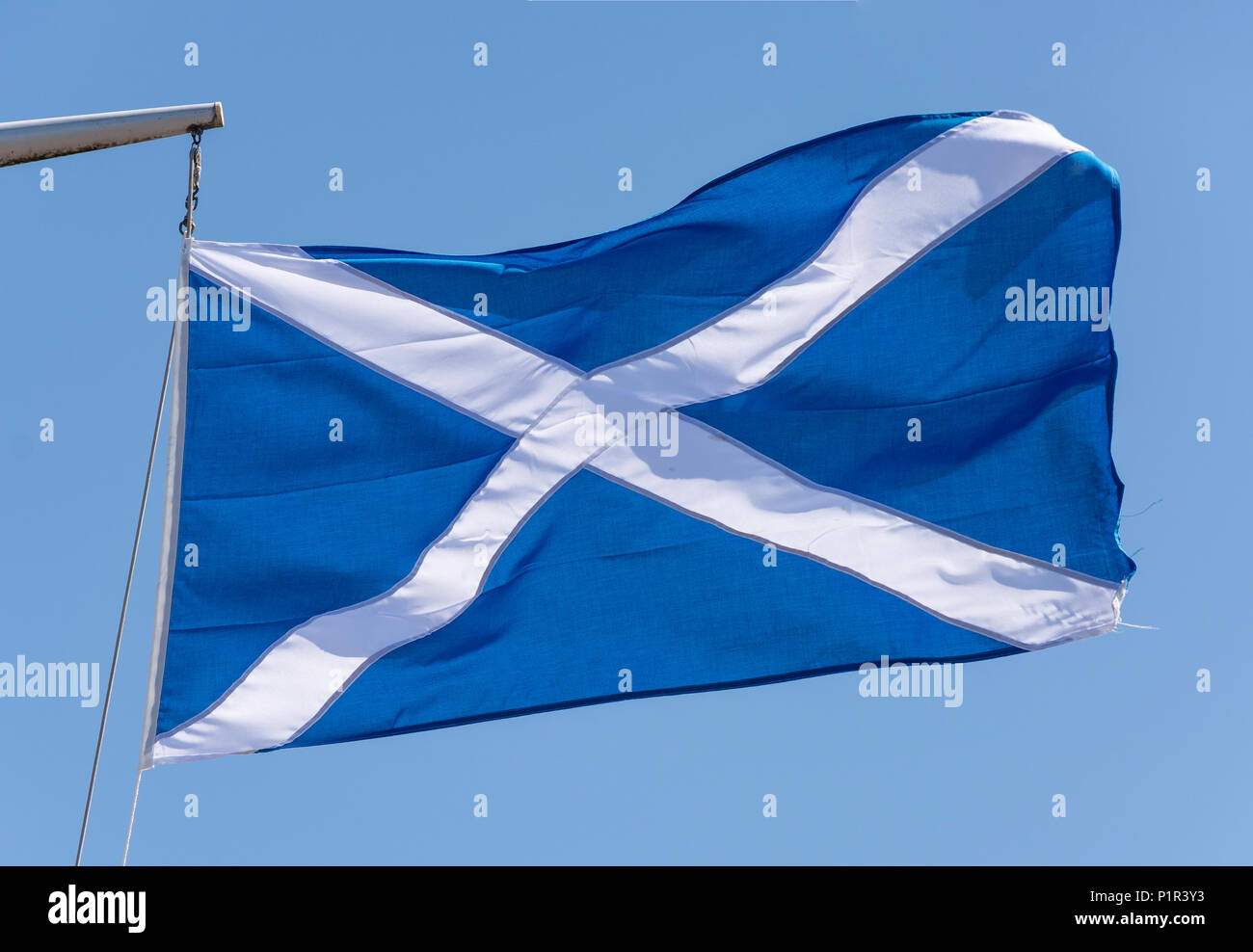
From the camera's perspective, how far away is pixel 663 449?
43.7 feet

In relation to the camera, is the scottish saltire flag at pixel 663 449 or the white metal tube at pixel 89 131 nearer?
the white metal tube at pixel 89 131

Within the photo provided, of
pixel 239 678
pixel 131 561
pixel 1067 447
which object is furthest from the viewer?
pixel 1067 447

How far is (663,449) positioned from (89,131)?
17.4ft

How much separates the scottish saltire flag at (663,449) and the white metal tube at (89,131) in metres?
3.02

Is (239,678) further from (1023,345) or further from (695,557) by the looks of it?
(1023,345)

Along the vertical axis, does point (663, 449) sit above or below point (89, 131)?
below

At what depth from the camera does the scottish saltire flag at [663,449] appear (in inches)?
492

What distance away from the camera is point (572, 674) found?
12.4 metres

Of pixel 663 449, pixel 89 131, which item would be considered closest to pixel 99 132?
pixel 89 131

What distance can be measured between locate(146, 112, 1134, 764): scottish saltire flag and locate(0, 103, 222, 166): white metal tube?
119 inches

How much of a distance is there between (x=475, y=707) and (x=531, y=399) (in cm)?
229

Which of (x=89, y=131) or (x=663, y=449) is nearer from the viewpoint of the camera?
(x=89, y=131)

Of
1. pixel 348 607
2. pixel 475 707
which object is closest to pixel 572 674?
pixel 475 707

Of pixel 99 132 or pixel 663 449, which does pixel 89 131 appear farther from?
pixel 663 449
